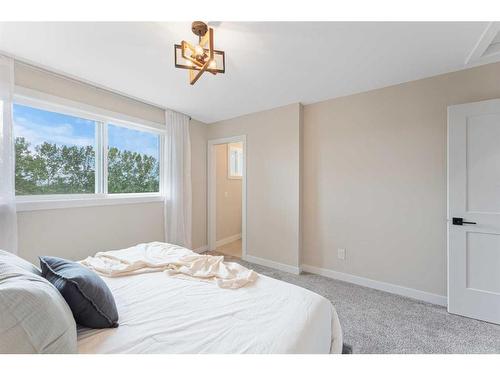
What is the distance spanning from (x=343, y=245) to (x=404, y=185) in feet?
3.42

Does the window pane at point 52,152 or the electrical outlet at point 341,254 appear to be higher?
the window pane at point 52,152

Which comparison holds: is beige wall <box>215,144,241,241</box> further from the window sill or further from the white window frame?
the window sill

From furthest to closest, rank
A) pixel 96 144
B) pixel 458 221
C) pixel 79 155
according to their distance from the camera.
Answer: pixel 96 144, pixel 79 155, pixel 458 221

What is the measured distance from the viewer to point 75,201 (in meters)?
2.39

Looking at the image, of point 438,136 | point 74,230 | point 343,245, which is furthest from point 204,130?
point 438,136

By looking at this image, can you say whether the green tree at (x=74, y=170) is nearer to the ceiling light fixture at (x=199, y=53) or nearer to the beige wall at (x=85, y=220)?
the beige wall at (x=85, y=220)

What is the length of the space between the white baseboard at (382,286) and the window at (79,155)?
274 cm

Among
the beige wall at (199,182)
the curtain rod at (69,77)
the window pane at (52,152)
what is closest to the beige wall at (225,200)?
the beige wall at (199,182)

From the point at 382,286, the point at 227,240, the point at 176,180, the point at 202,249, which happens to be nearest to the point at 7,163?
the point at 176,180

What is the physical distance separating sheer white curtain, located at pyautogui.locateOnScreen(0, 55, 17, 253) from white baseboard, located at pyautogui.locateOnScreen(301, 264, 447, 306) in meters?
3.28

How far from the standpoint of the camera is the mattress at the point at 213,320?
2.83 feet

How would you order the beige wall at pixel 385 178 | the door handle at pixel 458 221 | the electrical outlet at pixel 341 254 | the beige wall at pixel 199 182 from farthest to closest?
1. the beige wall at pixel 199 182
2. the electrical outlet at pixel 341 254
3. the beige wall at pixel 385 178
4. the door handle at pixel 458 221

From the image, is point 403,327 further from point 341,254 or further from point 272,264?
point 272,264
